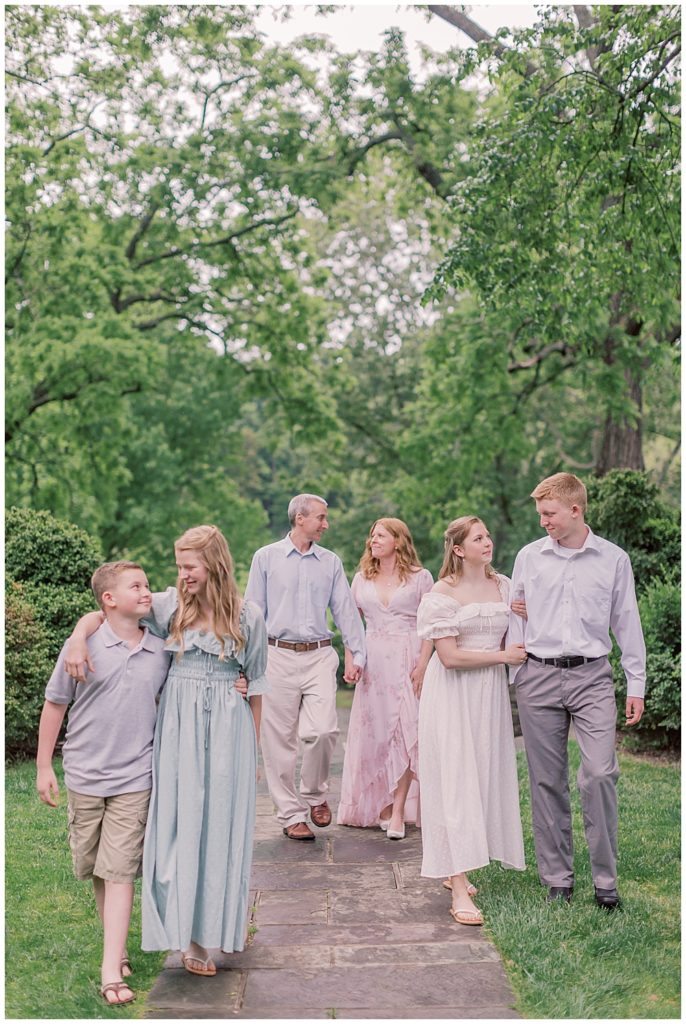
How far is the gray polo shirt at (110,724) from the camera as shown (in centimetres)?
450

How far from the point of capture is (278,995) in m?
4.40

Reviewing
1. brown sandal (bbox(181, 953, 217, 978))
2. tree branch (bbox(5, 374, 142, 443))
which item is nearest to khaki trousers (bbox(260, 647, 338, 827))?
brown sandal (bbox(181, 953, 217, 978))

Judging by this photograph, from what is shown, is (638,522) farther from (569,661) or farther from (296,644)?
(569,661)

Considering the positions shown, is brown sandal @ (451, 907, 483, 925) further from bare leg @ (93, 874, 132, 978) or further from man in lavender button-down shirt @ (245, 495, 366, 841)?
man in lavender button-down shirt @ (245, 495, 366, 841)

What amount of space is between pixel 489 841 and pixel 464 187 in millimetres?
A: 5824

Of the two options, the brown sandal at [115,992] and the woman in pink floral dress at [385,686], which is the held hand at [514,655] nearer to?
the woman in pink floral dress at [385,686]

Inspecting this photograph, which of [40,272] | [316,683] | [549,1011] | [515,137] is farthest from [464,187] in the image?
[40,272]

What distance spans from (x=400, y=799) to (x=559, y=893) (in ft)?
5.27

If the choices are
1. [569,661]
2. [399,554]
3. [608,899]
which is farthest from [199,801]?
[399,554]

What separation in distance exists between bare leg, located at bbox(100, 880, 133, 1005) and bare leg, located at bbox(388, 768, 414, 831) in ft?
9.07

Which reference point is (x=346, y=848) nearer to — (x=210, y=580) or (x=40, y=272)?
A: (x=210, y=580)

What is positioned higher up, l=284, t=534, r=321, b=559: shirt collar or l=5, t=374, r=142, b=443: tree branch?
l=5, t=374, r=142, b=443: tree branch

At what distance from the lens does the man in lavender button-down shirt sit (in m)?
6.95

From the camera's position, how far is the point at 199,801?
452cm
